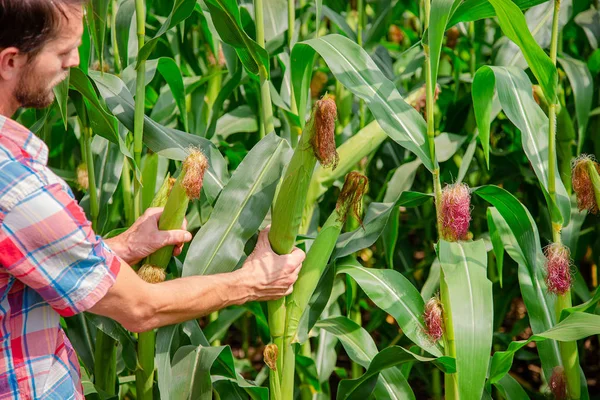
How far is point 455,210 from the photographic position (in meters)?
1.72

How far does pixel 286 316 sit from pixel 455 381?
409 mm

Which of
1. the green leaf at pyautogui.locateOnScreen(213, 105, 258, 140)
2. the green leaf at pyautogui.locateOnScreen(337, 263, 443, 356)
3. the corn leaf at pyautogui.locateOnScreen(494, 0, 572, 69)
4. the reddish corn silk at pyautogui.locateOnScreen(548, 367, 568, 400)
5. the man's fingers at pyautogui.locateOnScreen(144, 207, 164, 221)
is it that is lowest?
the reddish corn silk at pyautogui.locateOnScreen(548, 367, 568, 400)

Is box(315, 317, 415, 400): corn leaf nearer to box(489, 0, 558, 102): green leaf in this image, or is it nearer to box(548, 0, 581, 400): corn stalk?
box(548, 0, 581, 400): corn stalk

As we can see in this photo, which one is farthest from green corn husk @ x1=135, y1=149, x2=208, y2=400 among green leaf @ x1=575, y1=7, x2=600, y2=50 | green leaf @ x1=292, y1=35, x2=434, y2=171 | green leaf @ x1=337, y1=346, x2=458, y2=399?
green leaf @ x1=575, y1=7, x2=600, y2=50

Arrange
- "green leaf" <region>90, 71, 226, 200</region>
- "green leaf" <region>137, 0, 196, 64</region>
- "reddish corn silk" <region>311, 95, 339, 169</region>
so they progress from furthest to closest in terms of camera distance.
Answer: "green leaf" <region>90, 71, 226, 200</region> → "green leaf" <region>137, 0, 196, 64</region> → "reddish corn silk" <region>311, 95, 339, 169</region>

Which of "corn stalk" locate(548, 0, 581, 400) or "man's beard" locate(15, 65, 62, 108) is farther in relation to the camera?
"corn stalk" locate(548, 0, 581, 400)

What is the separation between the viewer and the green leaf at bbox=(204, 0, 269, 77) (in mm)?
1812

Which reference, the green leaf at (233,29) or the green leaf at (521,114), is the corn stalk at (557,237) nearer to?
the green leaf at (521,114)

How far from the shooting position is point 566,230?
2332 mm

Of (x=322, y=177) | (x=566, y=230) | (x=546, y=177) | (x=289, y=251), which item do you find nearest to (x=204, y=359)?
(x=289, y=251)

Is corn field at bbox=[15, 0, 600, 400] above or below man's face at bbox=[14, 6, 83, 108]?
below

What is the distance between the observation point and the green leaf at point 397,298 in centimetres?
188

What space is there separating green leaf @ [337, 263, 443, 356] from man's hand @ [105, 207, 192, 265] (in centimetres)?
41

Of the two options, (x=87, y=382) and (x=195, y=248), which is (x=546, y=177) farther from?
(x=87, y=382)
